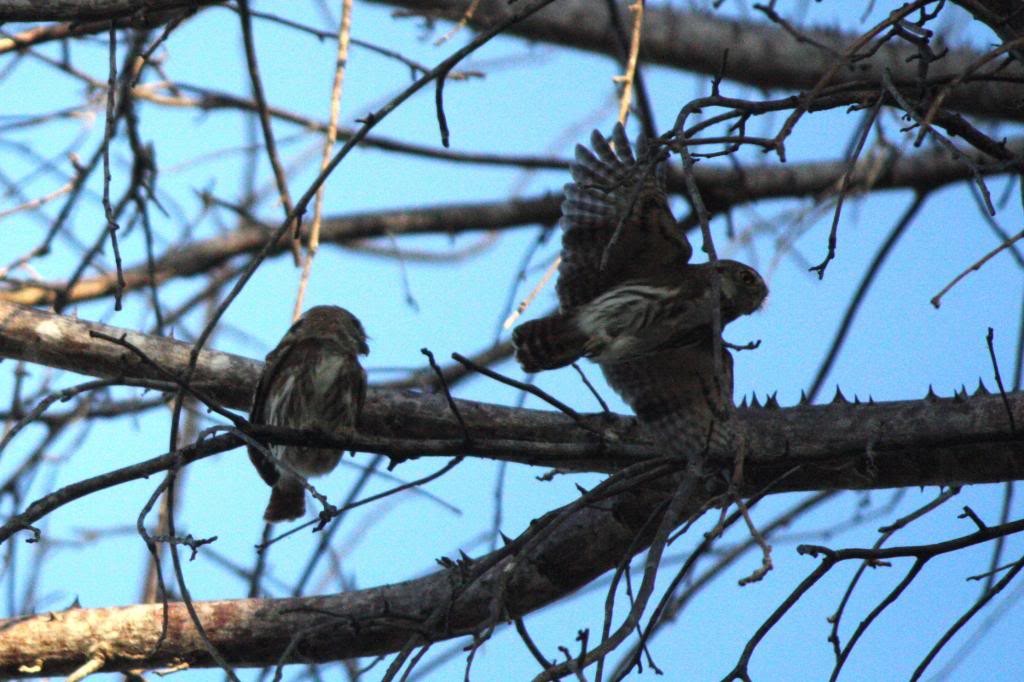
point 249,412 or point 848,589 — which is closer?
point 848,589

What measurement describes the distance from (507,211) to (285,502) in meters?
2.60

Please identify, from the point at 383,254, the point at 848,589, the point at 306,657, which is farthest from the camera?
the point at 383,254

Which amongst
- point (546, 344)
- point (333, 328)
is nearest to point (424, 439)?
point (546, 344)

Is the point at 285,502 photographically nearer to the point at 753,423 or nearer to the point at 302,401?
the point at 302,401

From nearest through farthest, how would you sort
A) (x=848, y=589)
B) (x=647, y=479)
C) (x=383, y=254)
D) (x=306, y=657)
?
(x=848, y=589) → (x=647, y=479) → (x=306, y=657) → (x=383, y=254)

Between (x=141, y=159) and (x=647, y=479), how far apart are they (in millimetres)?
2693

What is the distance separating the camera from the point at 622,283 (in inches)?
195

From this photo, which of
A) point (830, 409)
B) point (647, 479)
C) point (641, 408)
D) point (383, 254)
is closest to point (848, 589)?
point (647, 479)

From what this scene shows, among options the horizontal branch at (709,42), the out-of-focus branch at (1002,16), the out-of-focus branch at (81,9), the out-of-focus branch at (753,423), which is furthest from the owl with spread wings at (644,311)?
the horizontal branch at (709,42)

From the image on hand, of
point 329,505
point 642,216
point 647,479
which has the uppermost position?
point 642,216

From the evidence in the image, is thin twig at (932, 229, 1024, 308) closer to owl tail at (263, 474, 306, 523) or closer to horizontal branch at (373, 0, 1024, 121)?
owl tail at (263, 474, 306, 523)

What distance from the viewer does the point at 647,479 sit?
10.9 feet

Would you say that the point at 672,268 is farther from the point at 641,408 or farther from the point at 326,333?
the point at 326,333

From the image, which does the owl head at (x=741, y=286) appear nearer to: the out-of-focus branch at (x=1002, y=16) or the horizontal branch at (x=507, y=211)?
the horizontal branch at (x=507, y=211)
